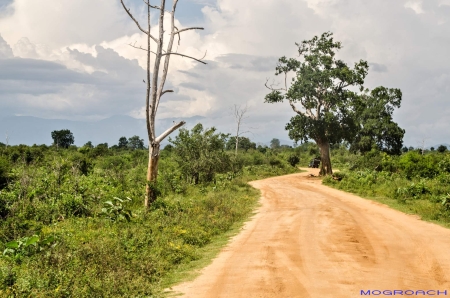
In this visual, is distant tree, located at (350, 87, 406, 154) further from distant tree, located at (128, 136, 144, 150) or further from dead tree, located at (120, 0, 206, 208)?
distant tree, located at (128, 136, 144, 150)

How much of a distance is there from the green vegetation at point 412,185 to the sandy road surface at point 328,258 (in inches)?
46.7

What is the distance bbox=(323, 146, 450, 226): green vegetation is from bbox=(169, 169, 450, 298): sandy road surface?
119 centimetres

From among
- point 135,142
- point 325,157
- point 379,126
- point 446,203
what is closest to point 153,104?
point 446,203

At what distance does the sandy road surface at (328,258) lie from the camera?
7618 millimetres

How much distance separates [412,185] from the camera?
19594mm

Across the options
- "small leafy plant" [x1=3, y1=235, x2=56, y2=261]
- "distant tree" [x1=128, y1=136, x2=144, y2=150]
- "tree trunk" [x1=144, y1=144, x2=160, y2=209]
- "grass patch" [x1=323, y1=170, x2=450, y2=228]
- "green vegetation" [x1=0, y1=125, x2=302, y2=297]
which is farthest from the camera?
"distant tree" [x1=128, y1=136, x2=144, y2=150]

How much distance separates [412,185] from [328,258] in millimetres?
11962

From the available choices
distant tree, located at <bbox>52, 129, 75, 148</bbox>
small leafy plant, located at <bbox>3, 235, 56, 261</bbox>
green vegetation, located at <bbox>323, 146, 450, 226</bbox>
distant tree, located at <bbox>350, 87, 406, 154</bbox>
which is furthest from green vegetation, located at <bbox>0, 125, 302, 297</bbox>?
distant tree, located at <bbox>52, 129, 75, 148</bbox>

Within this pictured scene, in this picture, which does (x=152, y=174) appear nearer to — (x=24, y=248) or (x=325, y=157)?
(x=24, y=248)

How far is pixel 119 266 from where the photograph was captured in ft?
28.0

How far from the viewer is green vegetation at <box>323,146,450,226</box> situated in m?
15.9

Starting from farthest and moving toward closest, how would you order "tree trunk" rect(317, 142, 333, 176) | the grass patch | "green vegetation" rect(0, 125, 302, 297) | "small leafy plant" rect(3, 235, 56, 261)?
"tree trunk" rect(317, 142, 333, 176) → the grass patch → "small leafy plant" rect(3, 235, 56, 261) → "green vegetation" rect(0, 125, 302, 297)

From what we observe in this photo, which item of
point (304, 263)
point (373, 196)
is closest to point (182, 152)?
point (373, 196)

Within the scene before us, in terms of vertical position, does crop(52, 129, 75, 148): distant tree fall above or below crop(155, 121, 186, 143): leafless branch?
above
